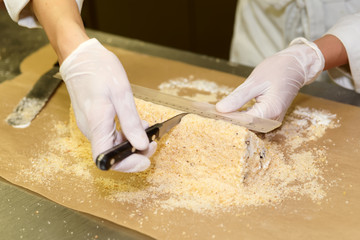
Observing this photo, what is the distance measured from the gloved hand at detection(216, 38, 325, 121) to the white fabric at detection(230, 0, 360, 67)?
292 mm

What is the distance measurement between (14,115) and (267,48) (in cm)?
116

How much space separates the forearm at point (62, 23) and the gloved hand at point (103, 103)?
57 mm

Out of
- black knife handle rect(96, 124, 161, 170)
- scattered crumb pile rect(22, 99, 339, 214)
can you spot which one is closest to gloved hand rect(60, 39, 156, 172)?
black knife handle rect(96, 124, 161, 170)

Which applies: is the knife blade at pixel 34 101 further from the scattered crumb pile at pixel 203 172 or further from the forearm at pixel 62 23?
the forearm at pixel 62 23

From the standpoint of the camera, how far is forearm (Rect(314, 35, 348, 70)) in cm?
163

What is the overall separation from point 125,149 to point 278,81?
598 millimetres

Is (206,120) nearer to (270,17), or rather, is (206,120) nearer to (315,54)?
(315,54)

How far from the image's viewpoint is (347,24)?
167cm

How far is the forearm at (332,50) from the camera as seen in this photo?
1627mm

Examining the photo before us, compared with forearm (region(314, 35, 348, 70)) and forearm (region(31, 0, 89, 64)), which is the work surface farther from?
forearm (region(31, 0, 89, 64))

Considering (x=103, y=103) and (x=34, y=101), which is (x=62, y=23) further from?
(x=34, y=101)

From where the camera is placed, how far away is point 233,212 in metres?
1.24

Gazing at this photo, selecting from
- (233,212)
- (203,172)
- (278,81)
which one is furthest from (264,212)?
(278,81)

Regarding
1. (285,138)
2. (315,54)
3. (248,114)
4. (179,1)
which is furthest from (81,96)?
(179,1)
